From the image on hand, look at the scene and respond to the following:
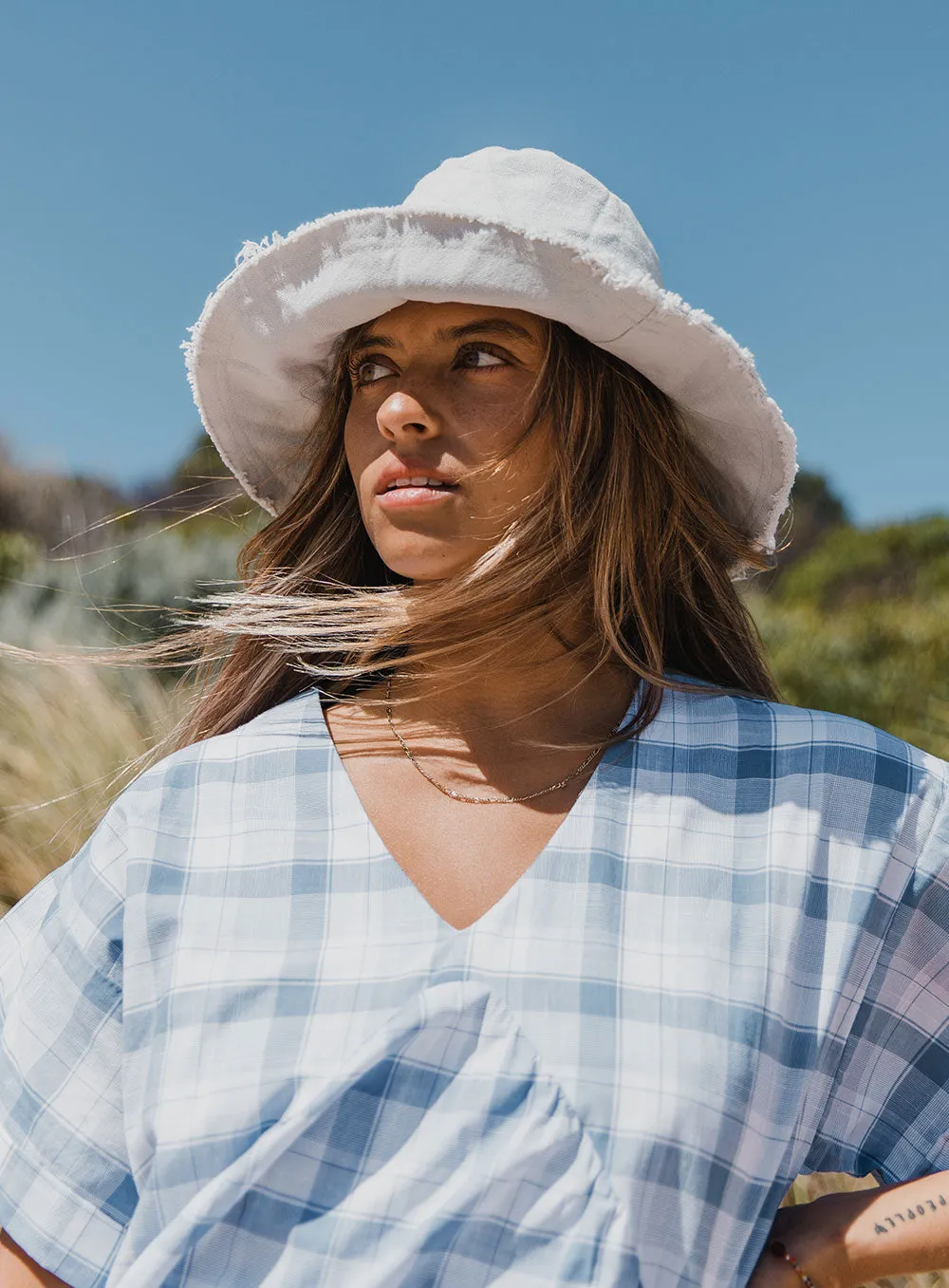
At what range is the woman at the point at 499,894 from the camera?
1.35m

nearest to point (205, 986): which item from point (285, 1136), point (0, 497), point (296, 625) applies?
point (285, 1136)

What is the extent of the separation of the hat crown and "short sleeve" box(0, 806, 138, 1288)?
919mm

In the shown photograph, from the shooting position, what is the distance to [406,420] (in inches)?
64.1

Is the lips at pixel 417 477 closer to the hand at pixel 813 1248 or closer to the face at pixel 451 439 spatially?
the face at pixel 451 439

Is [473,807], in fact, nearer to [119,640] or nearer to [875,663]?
[119,640]

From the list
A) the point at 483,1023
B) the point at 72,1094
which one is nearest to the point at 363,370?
the point at 483,1023

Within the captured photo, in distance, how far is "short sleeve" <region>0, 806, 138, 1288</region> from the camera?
58.4 inches

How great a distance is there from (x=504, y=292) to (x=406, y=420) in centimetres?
20

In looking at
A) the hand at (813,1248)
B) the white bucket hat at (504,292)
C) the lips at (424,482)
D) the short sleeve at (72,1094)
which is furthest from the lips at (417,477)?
the hand at (813,1248)

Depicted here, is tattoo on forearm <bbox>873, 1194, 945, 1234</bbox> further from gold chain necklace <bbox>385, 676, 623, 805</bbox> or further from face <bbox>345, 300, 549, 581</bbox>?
face <bbox>345, 300, 549, 581</bbox>

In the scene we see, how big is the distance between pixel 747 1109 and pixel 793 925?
211 mm

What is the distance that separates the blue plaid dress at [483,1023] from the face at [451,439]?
302 millimetres

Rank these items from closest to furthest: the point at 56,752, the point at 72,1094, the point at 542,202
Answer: the point at 72,1094 → the point at 542,202 → the point at 56,752

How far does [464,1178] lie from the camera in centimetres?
132
